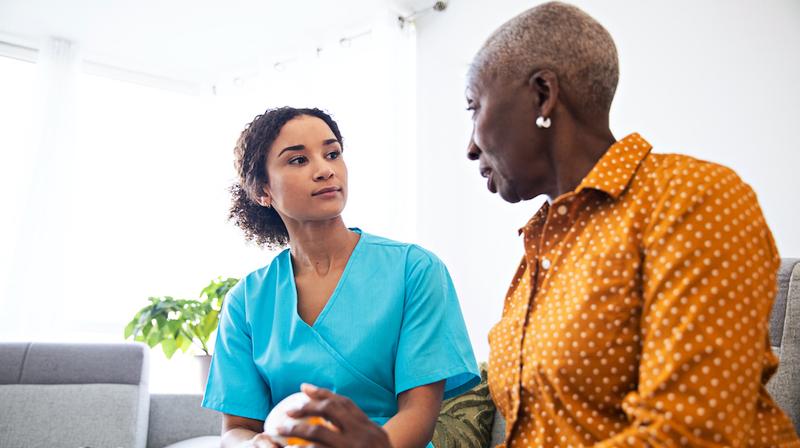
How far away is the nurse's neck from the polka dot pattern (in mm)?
632

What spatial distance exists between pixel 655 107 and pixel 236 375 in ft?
7.07

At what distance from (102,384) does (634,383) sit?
92.9 inches

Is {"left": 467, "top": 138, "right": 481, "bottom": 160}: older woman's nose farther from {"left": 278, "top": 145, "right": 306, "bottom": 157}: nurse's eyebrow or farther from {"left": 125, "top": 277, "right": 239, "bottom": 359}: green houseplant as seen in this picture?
{"left": 125, "top": 277, "right": 239, "bottom": 359}: green houseplant

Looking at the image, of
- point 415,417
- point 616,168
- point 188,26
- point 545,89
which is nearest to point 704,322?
point 616,168

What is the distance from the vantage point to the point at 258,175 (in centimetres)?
159

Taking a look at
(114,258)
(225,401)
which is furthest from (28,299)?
(225,401)

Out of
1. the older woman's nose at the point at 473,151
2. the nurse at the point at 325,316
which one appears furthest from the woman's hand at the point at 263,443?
the older woman's nose at the point at 473,151

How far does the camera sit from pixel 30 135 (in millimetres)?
4117

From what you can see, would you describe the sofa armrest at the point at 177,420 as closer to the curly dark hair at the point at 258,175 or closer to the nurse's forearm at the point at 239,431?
the curly dark hair at the point at 258,175

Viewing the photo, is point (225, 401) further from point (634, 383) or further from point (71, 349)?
point (71, 349)

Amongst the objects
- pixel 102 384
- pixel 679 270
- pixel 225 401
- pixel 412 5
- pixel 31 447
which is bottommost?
pixel 31 447

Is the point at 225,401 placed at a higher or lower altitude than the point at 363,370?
lower

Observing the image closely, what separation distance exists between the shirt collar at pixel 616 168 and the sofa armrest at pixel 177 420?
235cm

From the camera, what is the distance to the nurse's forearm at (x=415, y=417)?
1.22 meters
